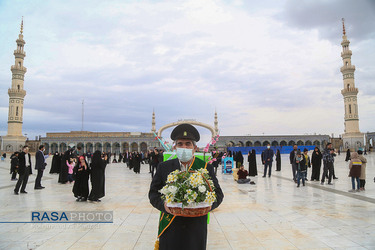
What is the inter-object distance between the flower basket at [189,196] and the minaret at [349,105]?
5840 cm

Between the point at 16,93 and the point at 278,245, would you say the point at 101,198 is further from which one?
the point at 16,93

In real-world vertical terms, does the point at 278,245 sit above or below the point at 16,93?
below

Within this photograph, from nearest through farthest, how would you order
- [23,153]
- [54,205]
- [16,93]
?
1. [54,205]
2. [23,153]
3. [16,93]

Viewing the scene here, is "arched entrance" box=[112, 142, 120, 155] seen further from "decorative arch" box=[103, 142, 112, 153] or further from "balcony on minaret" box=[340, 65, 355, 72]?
"balcony on minaret" box=[340, 65, 355, 72]

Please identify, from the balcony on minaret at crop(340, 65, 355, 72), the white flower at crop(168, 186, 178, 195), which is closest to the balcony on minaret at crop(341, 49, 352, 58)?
the balcony on minaret at crop(340, 65, 355, 72)

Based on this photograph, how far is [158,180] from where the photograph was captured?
2.14 metres

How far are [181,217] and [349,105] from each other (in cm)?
6044

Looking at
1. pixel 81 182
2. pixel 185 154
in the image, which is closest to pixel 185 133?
pixel 185 154

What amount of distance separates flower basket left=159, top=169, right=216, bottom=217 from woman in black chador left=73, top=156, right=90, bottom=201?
5.66 meters

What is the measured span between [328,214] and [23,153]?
842 centimetres

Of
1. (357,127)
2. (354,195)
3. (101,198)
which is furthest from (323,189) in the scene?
(357,127)

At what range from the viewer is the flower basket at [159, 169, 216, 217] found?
69.8 inches

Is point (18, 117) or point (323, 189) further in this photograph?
point (18, 117)

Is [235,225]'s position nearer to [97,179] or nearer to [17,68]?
[97,179]
